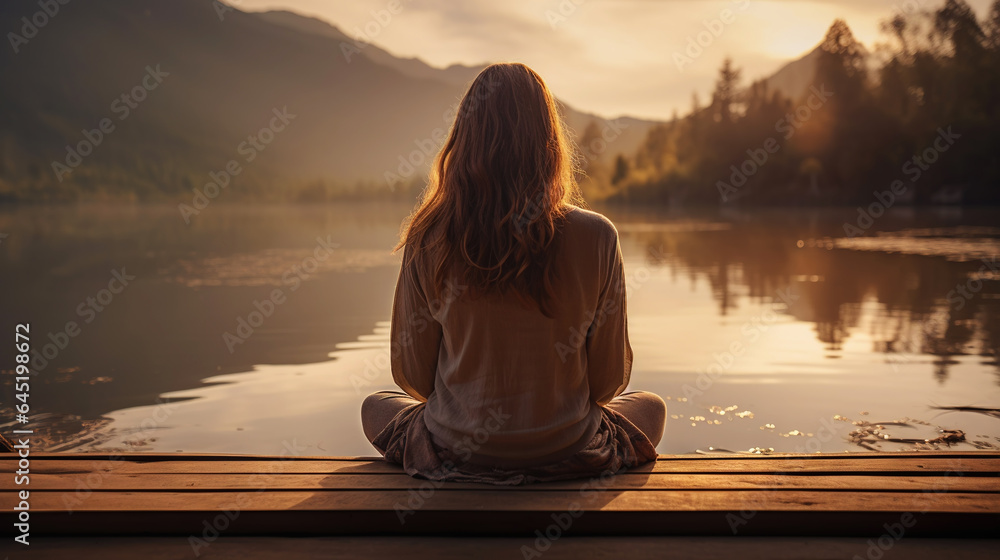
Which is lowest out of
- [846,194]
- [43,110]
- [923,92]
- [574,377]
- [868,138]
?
[574,377]

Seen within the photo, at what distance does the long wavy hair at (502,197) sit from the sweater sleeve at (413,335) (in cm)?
10

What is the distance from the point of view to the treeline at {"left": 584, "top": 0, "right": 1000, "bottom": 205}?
40.2m

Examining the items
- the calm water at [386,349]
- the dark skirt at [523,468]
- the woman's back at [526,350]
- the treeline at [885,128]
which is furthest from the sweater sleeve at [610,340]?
the treeline at [885,128]

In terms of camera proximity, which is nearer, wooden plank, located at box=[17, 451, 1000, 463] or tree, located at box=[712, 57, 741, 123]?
wooden plank, located at box=[17, 451, 1000, 463]

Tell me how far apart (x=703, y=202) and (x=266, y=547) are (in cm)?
5812

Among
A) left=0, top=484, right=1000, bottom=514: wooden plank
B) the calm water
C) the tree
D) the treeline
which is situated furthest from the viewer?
the tree

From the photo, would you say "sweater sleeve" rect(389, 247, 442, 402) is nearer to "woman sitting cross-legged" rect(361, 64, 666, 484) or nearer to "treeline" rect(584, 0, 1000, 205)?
"woman sitting cross-legged" rect(361, 64, 666, 484)

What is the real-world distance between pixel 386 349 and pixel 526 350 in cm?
482

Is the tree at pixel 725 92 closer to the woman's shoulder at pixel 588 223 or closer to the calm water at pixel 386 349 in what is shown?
the calm water at pixel 386 349

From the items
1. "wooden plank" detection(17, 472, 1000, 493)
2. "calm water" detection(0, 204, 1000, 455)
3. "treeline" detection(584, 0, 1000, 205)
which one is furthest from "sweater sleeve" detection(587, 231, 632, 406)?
"treeline" detection(584, 0, 1000, 205)

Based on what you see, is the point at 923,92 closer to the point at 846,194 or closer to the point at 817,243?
the point at 846,194

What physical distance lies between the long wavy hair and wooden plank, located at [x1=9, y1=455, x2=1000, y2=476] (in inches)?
29.1

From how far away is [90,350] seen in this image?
6.86 meters

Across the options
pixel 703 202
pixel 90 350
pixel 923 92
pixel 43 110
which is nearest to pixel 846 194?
pixel 923 92
